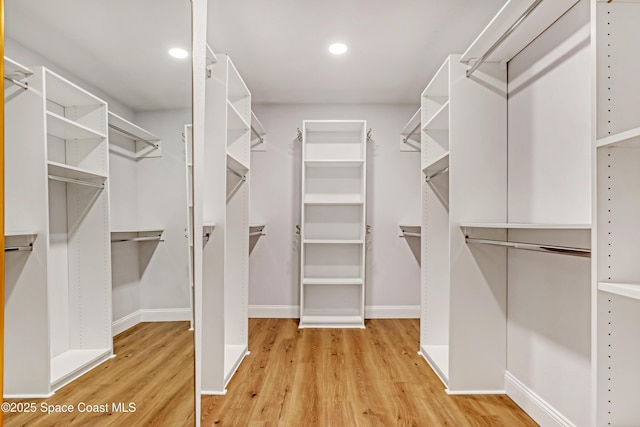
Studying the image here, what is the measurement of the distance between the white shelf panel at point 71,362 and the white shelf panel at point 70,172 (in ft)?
1.30

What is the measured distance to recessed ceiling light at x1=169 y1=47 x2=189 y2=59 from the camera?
4.25 feet

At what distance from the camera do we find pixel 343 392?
2.31m

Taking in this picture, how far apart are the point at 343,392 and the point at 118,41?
86.5 inches

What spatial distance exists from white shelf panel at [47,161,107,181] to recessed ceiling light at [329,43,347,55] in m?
2.33

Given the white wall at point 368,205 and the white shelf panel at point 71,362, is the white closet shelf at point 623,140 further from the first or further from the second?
the white wall at point 368,205

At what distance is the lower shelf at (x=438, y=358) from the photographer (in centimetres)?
245

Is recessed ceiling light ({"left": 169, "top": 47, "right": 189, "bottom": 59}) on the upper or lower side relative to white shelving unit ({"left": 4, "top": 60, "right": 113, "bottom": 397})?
upper

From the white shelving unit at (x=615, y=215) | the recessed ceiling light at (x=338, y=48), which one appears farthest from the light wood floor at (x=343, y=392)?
the recessed ceiling light at (x=338, y=48)

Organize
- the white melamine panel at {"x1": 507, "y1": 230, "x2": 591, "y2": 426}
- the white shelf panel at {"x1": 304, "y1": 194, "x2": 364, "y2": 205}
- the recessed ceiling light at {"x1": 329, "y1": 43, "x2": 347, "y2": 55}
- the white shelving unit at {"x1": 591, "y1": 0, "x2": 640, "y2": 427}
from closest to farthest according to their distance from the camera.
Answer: the white shelving unit at {"x1": 591, "y1": 0, "x2": 640, "y2": 427}
the white melamine panel at {"x1": 507, "y1": 230, "x2": 591, "y2": 426}
the recessed ceiling light at {"x1": 329, "y1": 43, "x2": 347, "y2": 55}
the white shelf panel at {"x1": 304, "y1": 194, "x2": 364, "y2": 205}

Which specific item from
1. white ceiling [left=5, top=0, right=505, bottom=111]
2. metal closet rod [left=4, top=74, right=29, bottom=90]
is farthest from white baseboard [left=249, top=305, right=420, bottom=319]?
metal closet rod [left=4, top=74, right=29, bottom=90]

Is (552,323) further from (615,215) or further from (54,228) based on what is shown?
(54,228)

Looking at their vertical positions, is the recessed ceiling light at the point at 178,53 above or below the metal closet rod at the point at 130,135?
above

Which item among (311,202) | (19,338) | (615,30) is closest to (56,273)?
(19,338)

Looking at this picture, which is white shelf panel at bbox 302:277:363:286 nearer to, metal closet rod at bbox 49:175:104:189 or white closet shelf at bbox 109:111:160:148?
white closet shelf at bbox 109:111:160:148
